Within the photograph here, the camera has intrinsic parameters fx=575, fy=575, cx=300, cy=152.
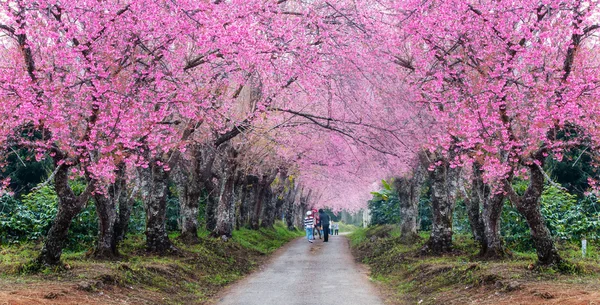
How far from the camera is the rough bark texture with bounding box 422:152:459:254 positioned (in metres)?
18.3

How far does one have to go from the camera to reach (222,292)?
13250 mm

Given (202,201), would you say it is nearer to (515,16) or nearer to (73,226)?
(73,226)

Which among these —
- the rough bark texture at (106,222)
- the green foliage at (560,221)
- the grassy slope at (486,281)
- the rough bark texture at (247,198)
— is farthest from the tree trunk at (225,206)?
the green foliage at (560,221)

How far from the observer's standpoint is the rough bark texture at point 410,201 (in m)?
26.6

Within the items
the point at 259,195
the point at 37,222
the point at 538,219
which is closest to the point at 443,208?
the point at 538,219

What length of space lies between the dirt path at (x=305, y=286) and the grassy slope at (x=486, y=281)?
29.3 inches

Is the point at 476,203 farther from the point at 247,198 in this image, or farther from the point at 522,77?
the point at 247,198

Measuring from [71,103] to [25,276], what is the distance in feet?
11.2

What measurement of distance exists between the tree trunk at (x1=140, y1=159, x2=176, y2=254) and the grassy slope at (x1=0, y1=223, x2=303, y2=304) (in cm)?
47

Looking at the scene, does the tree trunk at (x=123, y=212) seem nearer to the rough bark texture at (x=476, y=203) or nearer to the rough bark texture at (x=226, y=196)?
the rough bark texture at (x=226, y=196)

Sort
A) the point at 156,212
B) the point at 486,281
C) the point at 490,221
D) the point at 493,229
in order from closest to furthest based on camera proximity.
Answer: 1. the point at 486,281
2. the point at 490,221
3. the point at 493,229
4. the point at 156,212

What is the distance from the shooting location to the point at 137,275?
12.6m

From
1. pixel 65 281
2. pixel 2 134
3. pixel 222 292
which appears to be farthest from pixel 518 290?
pixel 2 134

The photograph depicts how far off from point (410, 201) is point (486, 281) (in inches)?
685
